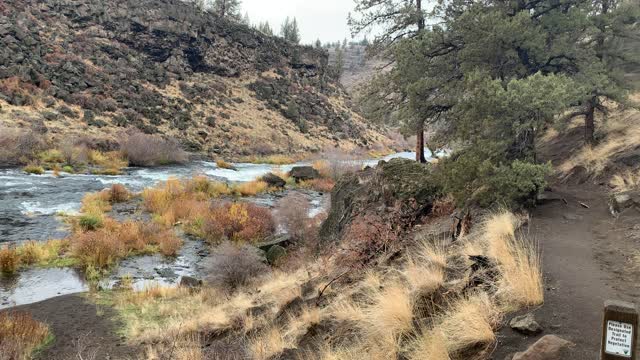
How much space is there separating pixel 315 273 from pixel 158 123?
119 ft

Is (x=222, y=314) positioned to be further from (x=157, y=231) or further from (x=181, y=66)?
(x=181, y=66)

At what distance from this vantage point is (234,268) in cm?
1326

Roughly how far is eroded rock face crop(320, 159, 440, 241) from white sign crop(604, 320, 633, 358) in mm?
8374

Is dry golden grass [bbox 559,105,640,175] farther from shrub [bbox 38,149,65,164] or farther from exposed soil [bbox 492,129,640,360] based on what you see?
shrub [bbox 38,149,65,164]

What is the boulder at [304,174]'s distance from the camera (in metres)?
34.3

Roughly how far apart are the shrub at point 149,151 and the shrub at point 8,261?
20.6 m

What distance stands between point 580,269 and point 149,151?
3225 centimetres

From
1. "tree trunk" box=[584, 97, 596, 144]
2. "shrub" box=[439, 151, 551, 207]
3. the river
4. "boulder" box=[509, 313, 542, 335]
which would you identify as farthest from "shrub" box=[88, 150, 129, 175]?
"boulder" box=[509, 313, 542, 335]

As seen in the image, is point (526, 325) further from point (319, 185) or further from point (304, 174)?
point (304, 174)

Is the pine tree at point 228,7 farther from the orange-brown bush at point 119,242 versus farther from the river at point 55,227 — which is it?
the orange-brown bush at point 119,242

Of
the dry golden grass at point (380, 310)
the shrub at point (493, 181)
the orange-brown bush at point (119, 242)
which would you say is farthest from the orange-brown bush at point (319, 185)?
the shrub at point (493, 181)

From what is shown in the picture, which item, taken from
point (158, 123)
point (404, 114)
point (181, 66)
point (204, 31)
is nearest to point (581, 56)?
point (404, 114)

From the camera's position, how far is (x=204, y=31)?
208 feet

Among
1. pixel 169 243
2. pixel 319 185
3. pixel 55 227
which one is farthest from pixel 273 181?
pixel 55 227
